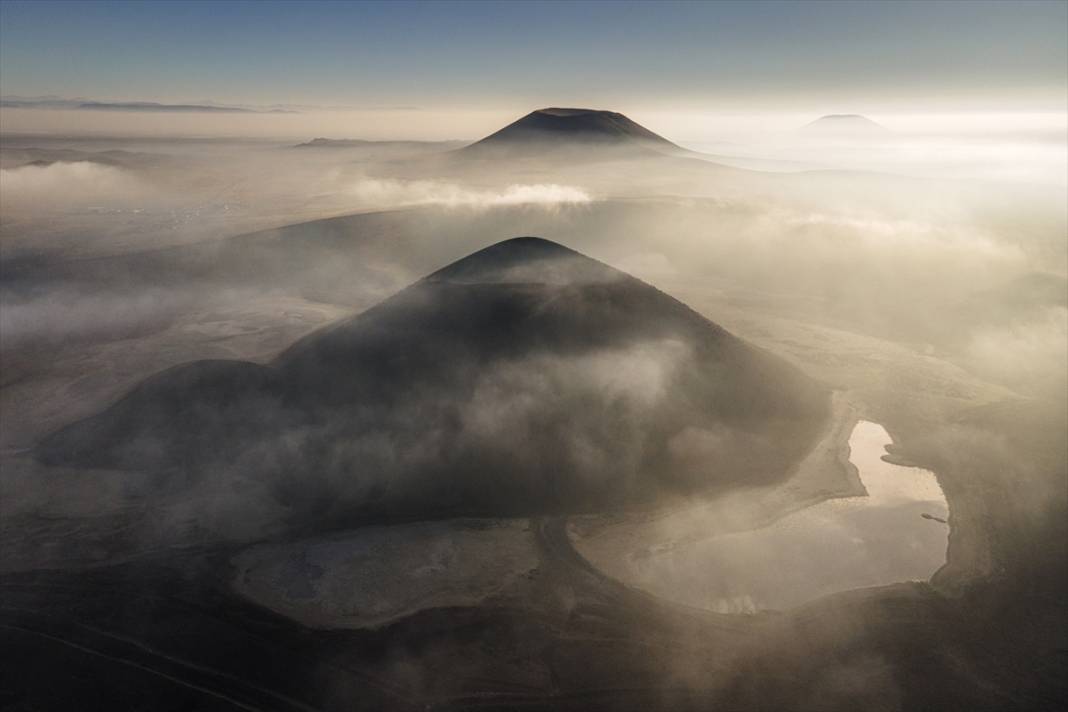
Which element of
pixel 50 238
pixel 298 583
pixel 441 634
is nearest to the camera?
pixel 441 634

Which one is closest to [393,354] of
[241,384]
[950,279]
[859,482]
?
[241,384]

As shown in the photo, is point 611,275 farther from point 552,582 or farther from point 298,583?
point 298,583

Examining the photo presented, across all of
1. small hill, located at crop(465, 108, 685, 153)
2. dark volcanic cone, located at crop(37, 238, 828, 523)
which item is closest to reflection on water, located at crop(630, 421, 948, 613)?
dark volcanic cone, located at crop(37, 238, 828, 523)

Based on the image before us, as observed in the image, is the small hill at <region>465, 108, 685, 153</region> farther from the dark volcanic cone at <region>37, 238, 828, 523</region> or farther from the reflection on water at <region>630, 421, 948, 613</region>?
the reflection on water at <region>630, 421, 948, 613</region>

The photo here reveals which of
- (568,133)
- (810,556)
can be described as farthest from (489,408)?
(568,133)

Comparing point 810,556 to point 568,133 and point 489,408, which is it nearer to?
point 489,408

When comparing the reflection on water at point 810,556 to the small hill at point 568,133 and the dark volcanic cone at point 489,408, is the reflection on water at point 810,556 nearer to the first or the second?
Answer: the dark volcanic cone at point 489,408
